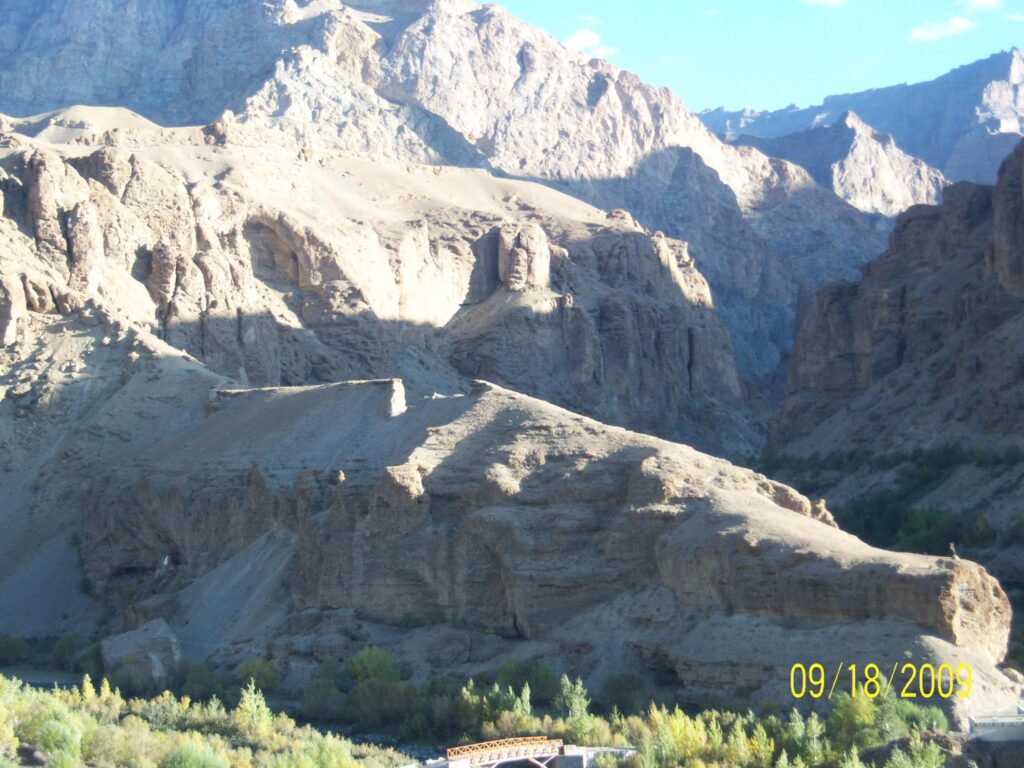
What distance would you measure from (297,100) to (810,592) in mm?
107394

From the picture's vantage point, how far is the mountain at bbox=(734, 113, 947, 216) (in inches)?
7544

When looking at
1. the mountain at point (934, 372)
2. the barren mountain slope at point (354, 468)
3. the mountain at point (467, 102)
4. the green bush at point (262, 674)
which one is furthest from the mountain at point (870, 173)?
the green bush at point (262, 674)

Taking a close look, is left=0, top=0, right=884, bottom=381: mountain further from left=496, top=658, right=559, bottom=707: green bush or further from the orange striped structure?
the orange striped structure

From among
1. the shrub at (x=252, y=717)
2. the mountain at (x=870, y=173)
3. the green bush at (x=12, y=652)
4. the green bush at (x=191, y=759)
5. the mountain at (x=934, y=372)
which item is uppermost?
the mountain at (x=870, y=173)

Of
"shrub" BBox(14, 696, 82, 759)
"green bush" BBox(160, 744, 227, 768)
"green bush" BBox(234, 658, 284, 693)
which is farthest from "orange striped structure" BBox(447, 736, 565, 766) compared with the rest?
"green bush" BBox(234, 658, 284, 693)

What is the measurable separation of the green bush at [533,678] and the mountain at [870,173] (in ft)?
485

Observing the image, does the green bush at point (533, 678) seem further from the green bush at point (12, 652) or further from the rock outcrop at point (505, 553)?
the green bush at point (12, 652)

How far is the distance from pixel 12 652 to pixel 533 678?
20.3 metres

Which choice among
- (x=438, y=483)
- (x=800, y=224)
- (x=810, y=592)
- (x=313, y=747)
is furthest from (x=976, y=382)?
(x=800, y=224)

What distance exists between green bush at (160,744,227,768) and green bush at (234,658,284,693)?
13526mm

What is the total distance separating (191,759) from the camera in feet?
115

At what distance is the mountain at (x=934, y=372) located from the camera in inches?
2790

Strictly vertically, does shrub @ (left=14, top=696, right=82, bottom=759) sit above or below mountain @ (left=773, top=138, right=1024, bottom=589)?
below

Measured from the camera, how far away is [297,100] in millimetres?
144375
